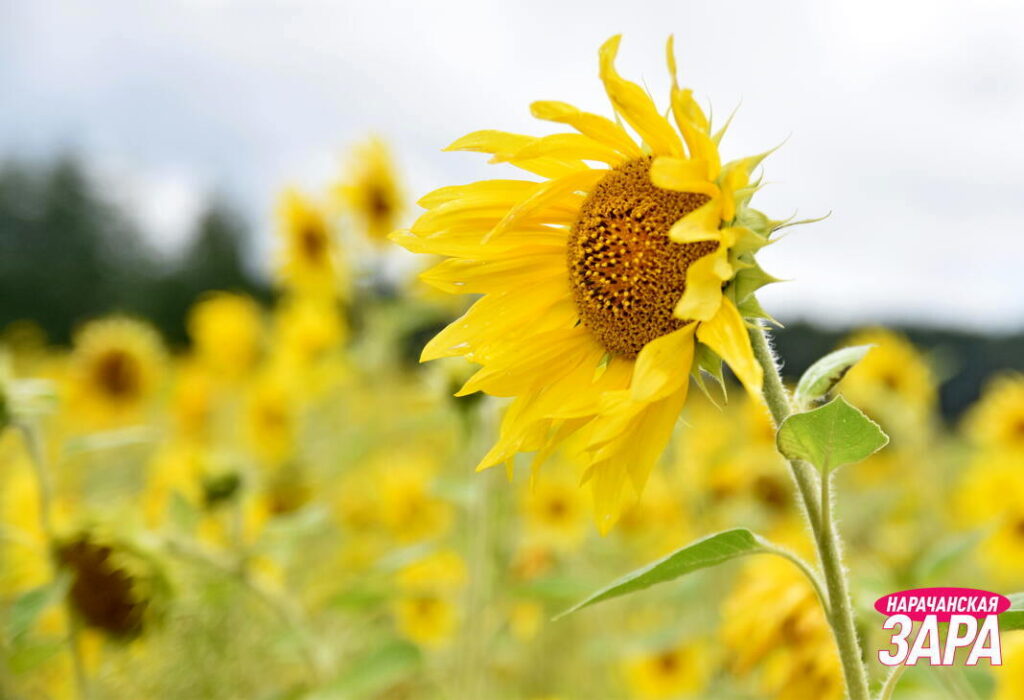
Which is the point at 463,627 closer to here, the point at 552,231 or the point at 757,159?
the point at 552,231

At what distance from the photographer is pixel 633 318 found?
31.5 inches

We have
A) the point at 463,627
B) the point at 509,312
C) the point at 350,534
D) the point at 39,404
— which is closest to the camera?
the point at 509,312

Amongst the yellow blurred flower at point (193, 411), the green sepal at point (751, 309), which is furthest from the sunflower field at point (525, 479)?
the yellow blurred flower at point (193, 411)

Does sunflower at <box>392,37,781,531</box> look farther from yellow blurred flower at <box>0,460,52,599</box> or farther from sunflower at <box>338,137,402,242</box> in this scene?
sunflower at <box>338,137,402,242</box>

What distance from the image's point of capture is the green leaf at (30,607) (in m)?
1.21

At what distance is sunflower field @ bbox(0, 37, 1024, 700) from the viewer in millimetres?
724

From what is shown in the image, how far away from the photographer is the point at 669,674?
255 cm

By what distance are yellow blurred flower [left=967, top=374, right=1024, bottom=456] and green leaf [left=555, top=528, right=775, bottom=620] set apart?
10.4ft

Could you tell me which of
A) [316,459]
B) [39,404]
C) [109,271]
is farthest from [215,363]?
[109,271]

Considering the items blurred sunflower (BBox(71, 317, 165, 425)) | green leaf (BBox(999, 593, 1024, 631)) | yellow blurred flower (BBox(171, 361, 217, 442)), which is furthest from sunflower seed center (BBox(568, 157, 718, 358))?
yellow blurred flower (BBox(171, 361, 217, 442))

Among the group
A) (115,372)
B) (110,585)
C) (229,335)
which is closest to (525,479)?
(110,585)

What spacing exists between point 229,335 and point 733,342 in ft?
13.5

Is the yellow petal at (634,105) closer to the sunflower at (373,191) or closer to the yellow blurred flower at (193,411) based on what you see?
the sunflower at (373,191)

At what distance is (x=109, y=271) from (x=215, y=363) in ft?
79.6
